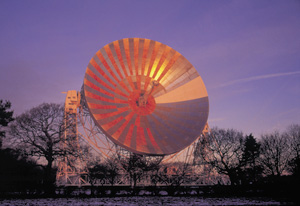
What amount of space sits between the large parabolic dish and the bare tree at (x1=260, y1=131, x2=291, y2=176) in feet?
70.9

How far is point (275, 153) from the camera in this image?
43.5m

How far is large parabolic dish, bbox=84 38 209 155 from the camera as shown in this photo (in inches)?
985

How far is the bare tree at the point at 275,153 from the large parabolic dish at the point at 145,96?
2160cm

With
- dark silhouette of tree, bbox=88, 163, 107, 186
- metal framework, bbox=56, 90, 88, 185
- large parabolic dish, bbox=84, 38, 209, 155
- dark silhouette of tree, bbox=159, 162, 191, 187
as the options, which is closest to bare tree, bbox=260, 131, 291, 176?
dark silhouette of tree, bbox=159, 162, 191, 187

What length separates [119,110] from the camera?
26219 mm

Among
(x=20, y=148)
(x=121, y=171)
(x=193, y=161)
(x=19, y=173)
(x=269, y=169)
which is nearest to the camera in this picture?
(x=20, y=148)

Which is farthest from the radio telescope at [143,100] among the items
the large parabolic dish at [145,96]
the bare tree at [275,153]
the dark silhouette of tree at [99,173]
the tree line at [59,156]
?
the bare tree at [275,153]

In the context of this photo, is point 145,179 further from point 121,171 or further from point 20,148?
point 20,148

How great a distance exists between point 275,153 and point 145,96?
1157 inches

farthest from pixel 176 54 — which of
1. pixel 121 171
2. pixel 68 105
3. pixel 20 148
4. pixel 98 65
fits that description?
pixel 20 148

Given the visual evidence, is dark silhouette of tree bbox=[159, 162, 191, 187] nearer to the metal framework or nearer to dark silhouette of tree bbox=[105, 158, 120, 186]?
dark silhouette of tree bbox=[105, 158, 120, 186]

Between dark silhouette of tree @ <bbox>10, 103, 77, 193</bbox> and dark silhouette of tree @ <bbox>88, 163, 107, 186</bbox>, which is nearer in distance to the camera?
dark silhouette of tree @ <bbox>10, 103, 77, 193</bbox>

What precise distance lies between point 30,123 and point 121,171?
14.7m

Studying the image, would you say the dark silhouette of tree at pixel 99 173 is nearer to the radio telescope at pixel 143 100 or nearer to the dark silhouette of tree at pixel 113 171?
the dark silhouette of tree at pixel 113 171
